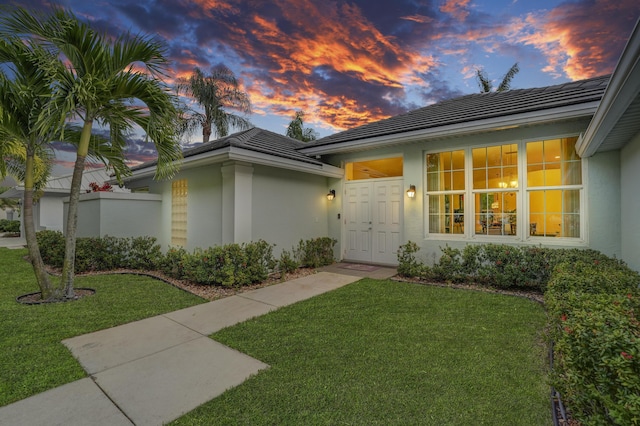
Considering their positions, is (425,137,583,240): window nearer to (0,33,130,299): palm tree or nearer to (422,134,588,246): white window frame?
(422,134,588,246): white window frame

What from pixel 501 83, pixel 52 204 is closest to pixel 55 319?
pixel 52 204

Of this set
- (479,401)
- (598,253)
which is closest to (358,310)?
(479,401)

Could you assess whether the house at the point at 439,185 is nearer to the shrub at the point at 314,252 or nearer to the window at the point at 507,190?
the window at the point at 507,190

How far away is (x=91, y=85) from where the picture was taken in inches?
183

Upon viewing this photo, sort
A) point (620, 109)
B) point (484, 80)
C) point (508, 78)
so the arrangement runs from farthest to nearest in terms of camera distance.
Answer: point (484, 80) → point (508, 78) → point (620, 109)

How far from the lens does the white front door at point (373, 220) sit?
27.2 ft

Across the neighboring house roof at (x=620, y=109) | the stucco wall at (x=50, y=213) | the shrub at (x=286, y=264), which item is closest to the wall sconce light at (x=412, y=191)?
the neighboring house roof at (x=620, y=109)

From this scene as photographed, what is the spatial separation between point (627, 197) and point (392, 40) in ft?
24.6

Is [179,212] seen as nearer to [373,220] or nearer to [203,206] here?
[203,206]

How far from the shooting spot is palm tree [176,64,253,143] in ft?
65.9

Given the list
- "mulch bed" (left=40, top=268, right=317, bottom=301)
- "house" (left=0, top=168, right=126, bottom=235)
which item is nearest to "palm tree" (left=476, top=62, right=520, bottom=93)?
"mulch bed" (left=40, top=268, right=317, bottom=301)

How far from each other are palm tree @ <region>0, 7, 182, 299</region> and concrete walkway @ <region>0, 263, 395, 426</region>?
8.28 feet

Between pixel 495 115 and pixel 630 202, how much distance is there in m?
2.74

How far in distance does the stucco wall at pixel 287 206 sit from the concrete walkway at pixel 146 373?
3.17 m
